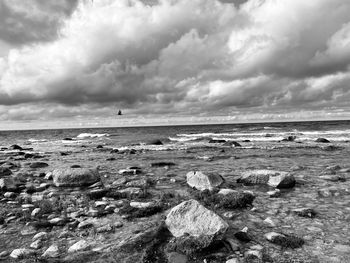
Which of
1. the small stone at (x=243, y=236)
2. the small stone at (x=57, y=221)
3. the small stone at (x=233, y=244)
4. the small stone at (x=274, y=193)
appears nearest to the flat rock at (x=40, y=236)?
the small stone at (x=57, y=221)

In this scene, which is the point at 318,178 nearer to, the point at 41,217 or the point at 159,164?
the point at 159,164

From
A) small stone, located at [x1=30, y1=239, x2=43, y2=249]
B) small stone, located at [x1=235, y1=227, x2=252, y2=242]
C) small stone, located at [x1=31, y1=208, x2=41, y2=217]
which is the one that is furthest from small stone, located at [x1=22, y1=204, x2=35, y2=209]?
small stone, located at [x1=235, y1=227, x2=252, y2=242]

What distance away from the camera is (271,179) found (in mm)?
10602

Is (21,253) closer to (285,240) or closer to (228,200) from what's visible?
(285,240)

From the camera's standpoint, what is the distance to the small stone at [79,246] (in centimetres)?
520

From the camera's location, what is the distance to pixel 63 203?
8.55m

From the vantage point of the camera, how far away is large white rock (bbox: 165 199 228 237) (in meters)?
5.09

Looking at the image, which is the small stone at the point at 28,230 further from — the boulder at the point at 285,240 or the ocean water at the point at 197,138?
the ocean water at the point at 197,138

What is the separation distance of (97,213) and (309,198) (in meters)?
7.18

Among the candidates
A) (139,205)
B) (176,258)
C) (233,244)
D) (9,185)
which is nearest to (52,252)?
(176,258)

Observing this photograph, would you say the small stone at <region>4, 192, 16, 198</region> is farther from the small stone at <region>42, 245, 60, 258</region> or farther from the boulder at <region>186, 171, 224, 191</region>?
the boulder at <region>186, 171, 224, 191</region>

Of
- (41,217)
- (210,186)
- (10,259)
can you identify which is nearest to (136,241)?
(10,259)

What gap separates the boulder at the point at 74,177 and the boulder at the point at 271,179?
274 inches

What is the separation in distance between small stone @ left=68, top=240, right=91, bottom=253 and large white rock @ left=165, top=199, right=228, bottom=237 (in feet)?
5.86
